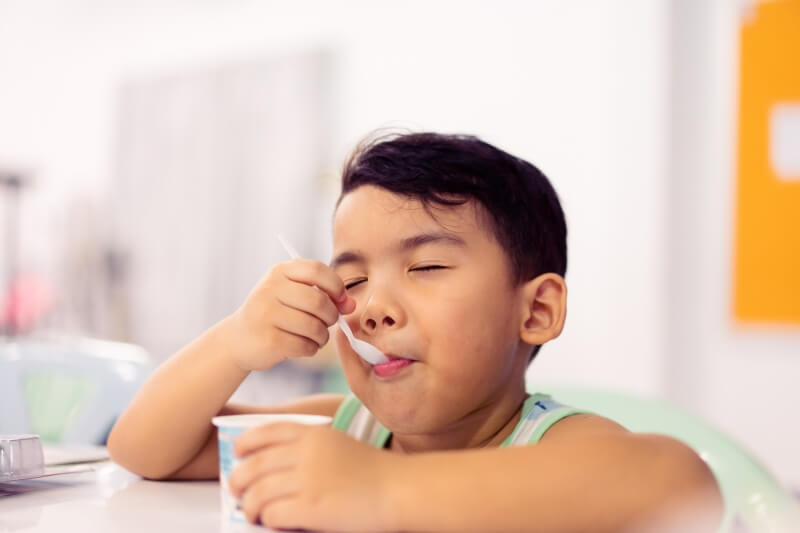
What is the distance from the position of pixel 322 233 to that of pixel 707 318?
6.53ft

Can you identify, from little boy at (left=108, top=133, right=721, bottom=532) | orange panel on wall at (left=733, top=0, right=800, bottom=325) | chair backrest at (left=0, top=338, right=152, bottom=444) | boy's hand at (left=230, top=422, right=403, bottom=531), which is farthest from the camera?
orange panel on wall at (left=733, top=0, right=800, bottom=325)

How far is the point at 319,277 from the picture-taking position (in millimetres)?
831

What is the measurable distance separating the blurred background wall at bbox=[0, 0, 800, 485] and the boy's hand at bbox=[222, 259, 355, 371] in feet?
8.84

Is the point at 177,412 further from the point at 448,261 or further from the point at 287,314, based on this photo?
the point at 448,261

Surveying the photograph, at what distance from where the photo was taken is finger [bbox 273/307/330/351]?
0.86 metres

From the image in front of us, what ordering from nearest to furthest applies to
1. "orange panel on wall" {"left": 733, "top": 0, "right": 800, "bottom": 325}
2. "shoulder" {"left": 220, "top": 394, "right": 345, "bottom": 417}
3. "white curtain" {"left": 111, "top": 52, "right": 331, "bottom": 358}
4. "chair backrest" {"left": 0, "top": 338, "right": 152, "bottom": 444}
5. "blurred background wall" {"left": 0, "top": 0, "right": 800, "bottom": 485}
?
1. "shoulder" {"left": 220, "top": 394, "right": 345, "bottom": 417}
2. "chair backrest" {"left": 0, "top": 338, "right": 152, "bottom": 444}
3. "orange panel on wall" {"left": 733, "top": 0, "right": 800, "bottom": 325}
4. "blurred background wall" {"left": 0, "top": 0, "right": 800, "bottom": 485}
5. "white curtain" {"left": 111, "top": 52, "right": 331, "bottom": 358}

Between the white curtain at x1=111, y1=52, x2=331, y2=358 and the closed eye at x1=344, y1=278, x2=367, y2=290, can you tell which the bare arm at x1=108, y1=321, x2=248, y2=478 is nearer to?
the closed eye at x1=344, y1=278, x2=367, y2=290

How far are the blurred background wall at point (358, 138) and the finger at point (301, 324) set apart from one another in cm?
270

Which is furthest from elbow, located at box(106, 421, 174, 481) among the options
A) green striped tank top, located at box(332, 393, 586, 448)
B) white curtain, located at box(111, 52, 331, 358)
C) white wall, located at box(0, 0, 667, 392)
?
white curtain, located at box(111, 52, 331, 358)

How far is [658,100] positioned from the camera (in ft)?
11.3

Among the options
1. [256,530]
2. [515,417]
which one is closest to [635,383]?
[515,417]

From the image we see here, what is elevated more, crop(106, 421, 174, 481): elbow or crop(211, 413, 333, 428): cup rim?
crop(211, 413, 333, 428): cup rim

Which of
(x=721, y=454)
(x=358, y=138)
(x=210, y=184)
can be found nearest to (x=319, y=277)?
(x=721, y=454)

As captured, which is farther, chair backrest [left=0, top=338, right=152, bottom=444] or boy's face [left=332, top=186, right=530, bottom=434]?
chair backrest [left=0, top=338, right=152, bottom=444]
